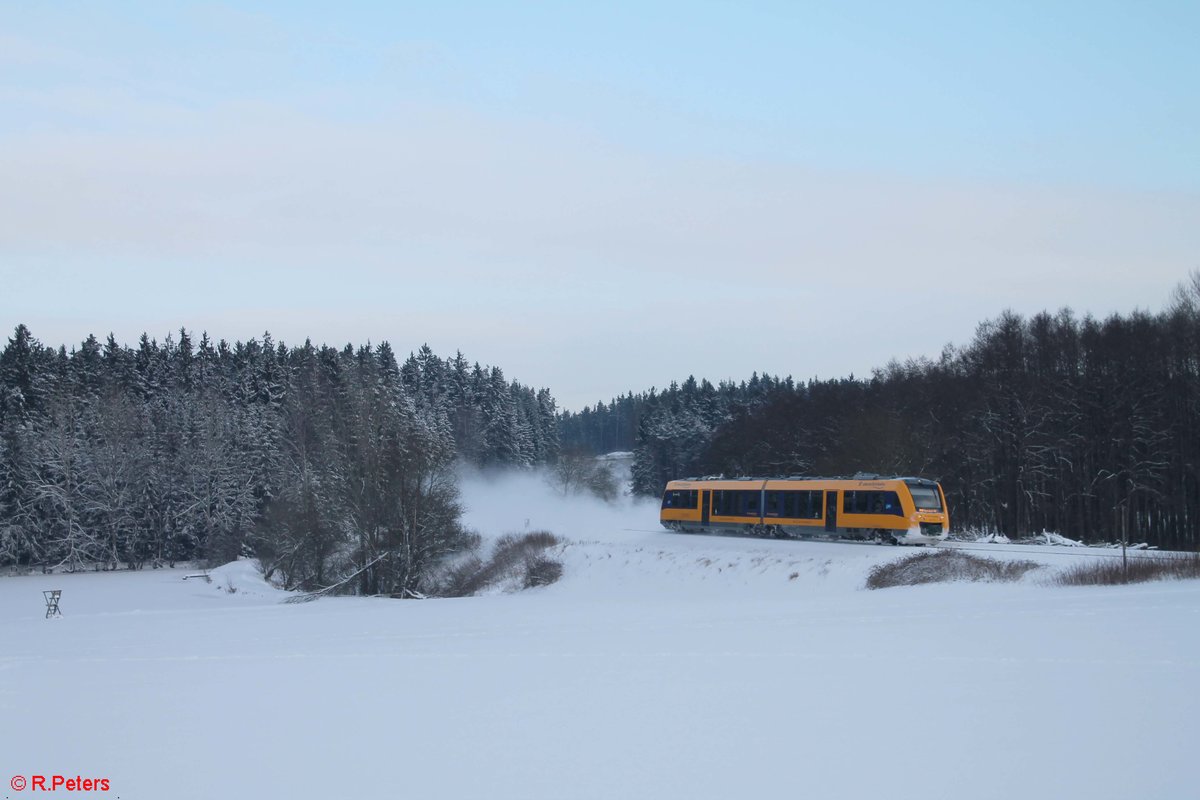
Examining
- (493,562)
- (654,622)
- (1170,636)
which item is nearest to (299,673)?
(654,622)

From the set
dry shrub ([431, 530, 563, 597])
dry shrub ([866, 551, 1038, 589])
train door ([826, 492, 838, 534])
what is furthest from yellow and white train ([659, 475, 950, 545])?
dry shrub ([431, 530, 563, 597])

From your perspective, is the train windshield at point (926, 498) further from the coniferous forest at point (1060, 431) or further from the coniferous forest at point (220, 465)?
the coniferous forest at point (220, 465)

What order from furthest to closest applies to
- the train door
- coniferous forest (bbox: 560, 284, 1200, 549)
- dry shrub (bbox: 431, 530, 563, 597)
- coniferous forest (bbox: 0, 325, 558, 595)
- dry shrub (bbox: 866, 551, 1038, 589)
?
coniferous forest (bbox: 560, 284, 1200, 549) → coniferous forest (bbox: 0, 325, 558, 595) → dry shrub (bbox: 431, 530, 563, 597) → the train door → dry shrub (bbox: 866, 551, 1038, 589)

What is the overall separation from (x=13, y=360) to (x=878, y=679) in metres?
89.4

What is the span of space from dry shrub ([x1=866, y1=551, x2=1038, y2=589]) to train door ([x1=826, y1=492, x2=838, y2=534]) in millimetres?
8593

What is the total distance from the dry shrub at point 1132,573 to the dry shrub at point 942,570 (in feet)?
7.20

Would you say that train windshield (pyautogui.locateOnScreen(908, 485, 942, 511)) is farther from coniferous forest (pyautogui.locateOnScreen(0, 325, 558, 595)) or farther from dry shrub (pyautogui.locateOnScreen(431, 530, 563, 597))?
coniferous forest (pyautogui.locateOnScreen(0, 325, 558, 595))

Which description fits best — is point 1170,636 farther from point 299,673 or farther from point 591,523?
point 591,523

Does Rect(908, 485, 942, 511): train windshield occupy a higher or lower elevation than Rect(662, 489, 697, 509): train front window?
higher

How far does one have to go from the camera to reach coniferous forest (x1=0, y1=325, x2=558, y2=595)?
52334mm

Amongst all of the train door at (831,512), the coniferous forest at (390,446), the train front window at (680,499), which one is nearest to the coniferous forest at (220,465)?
the coniferous forest at (390,446)

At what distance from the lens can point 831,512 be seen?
43312 millimetres

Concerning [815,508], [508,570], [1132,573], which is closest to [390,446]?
[508,570]

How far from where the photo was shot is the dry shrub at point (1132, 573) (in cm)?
2667
